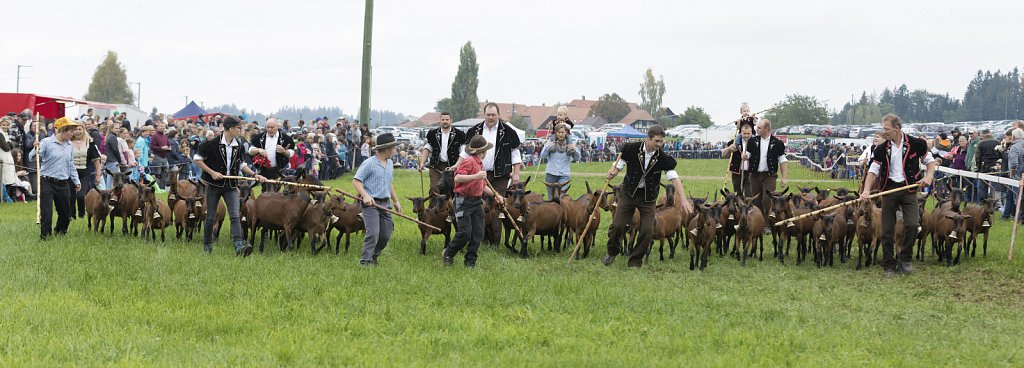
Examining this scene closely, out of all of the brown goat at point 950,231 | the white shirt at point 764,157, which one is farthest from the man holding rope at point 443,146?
the brown goat at point 950,231

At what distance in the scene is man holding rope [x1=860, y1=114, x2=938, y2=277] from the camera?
39.8 feet

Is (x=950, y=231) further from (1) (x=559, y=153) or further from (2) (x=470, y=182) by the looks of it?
(2) (x=470, y=182)

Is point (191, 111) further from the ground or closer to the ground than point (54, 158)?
further from the ground

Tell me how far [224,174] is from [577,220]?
490 centimetres

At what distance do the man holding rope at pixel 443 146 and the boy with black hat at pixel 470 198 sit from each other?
2323 millimetres

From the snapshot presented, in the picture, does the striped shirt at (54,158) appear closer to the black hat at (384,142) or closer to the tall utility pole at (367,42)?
the black hat at (384,142)

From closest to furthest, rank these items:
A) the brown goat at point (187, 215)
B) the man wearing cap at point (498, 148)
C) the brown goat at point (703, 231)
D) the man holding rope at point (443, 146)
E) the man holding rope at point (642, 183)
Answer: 1. the man holding rope at point (642, 183)
2. the brown goat at point (703, 231)
3. the man wearing cap at point (498, 148)
4. the brown goat at point (187, 215)
5. the man holding rope at point (443, 146)

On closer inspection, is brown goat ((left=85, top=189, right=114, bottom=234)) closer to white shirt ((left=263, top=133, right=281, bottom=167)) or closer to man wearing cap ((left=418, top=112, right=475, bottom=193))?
white shirt ((left=263, top=133, right=281, bottom=167))

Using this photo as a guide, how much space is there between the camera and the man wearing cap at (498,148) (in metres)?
13.2

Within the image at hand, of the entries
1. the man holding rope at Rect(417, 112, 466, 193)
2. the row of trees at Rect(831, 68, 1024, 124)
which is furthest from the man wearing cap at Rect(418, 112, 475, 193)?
the row of trees at Rect(831, 68, 1024, 124)

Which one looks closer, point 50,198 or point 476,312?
point 476,312

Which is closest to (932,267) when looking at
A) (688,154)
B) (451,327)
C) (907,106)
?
(451,327)

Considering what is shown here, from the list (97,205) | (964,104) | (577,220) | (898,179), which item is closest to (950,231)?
(898,179)

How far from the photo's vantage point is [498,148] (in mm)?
13414
